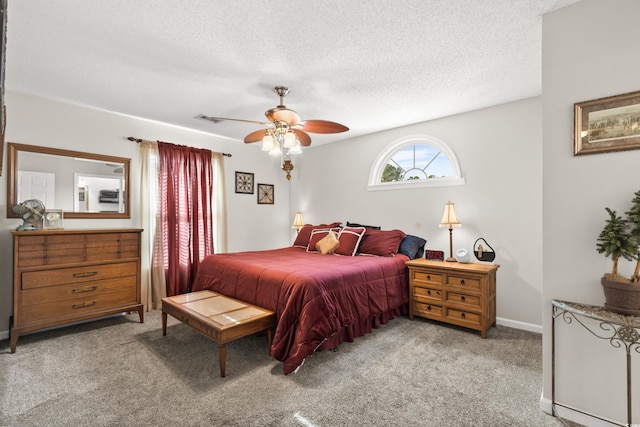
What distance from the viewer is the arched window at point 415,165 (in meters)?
3.87

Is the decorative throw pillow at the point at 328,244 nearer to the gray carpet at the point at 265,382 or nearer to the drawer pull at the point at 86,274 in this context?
the gray carpet at the point at 265,382

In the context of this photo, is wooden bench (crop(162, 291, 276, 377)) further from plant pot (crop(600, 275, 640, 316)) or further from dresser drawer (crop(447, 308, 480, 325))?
plant pot (crop(600, 275, 640, 316))

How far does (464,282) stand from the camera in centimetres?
309

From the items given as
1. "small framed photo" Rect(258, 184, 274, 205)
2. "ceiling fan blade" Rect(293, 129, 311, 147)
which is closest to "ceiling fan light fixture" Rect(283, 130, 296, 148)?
"ceiling fan blade" Rect(293, 129, 311, 147)

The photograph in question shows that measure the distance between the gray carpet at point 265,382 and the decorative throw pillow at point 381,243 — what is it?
101 centimetres

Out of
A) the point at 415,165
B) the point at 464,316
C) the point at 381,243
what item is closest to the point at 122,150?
the point at 381,243

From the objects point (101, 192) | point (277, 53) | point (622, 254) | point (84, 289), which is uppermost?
point (277, 53)

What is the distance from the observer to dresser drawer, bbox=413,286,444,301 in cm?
326

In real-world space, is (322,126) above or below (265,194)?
above

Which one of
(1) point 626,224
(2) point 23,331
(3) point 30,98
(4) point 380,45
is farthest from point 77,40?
(1) point 626,224

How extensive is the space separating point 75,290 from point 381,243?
3.31 metres

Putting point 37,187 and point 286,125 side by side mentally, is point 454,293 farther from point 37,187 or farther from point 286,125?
point 37,187

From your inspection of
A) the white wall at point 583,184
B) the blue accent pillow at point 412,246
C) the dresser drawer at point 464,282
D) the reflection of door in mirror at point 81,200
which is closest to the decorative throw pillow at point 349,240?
the blue accent pillow at point 412,246

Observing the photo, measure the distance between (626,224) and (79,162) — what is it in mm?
4847
